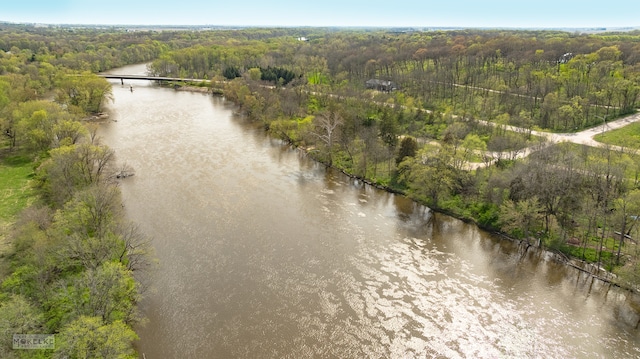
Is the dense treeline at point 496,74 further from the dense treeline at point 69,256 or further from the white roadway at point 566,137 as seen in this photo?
the dense treeline at point 69,256

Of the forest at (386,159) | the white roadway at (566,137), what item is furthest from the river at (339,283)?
the white roadway at (566,137)

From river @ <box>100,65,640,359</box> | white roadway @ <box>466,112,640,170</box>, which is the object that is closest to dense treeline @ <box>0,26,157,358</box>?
river @ <box>100,65,640,359</box>

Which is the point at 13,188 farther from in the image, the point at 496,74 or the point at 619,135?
the point at 496,74

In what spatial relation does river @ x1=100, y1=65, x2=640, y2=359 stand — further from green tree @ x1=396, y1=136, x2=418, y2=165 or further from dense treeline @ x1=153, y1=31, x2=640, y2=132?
dense treeline @ x1=153, y1=31, x2=640, y2=132

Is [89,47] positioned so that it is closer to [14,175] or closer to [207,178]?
[14,175]

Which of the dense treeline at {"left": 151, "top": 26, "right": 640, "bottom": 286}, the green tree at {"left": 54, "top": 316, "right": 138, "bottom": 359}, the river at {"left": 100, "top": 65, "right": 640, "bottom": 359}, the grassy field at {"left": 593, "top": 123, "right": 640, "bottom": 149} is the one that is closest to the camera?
the green tree at {"left": 54, "top": 316, "right": 138, "bottom": 359}

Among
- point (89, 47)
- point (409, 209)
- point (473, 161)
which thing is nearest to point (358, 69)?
point (473, 161)

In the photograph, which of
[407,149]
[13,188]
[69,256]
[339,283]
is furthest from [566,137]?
[13,188]
